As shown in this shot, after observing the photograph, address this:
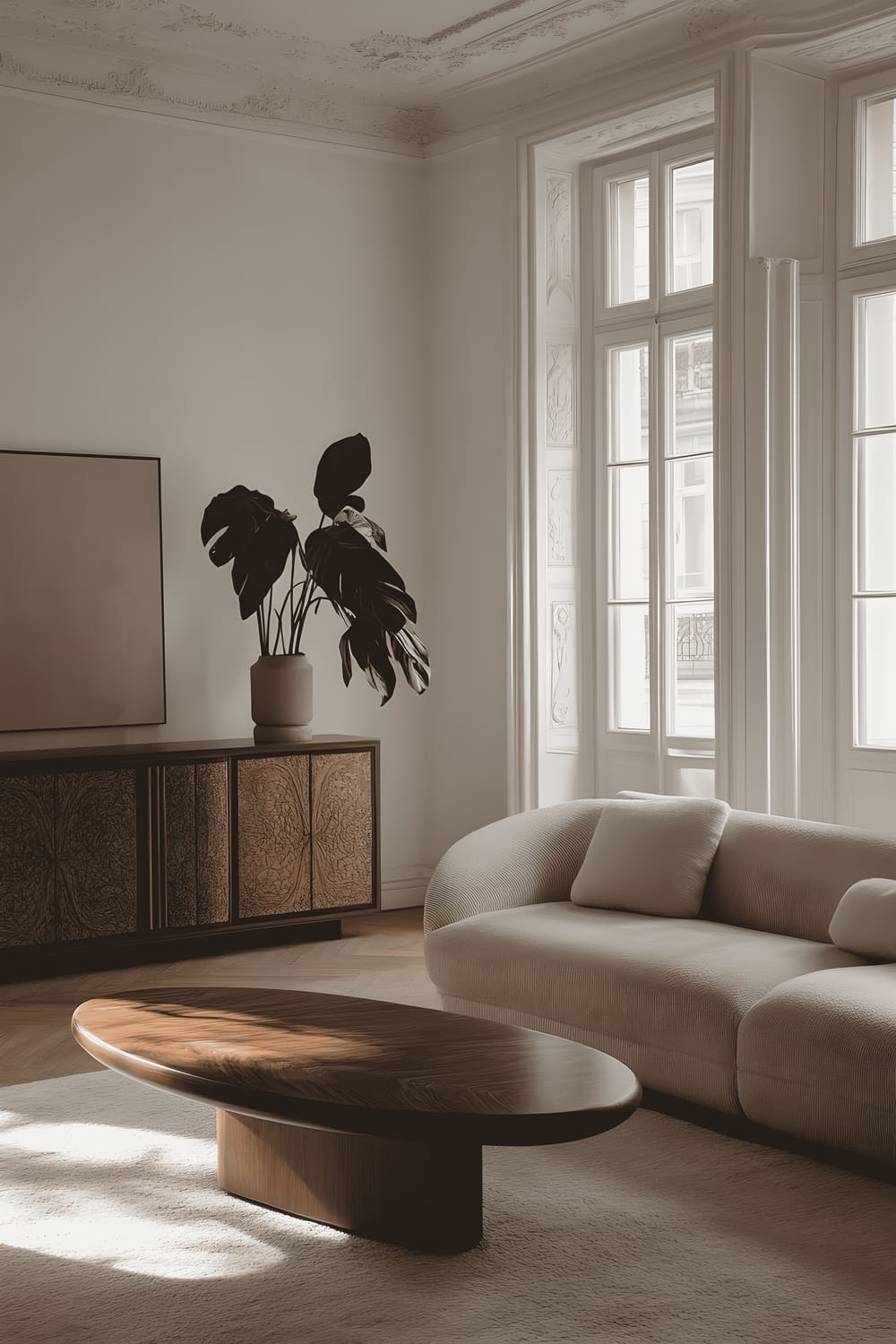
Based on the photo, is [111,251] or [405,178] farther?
[405,178]

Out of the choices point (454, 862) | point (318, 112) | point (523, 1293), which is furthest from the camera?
point (318, 112)

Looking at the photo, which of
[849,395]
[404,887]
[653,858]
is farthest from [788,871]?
[404,887]

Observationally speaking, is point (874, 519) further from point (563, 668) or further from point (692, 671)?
point (563, 668)

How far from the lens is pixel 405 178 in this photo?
6719mm

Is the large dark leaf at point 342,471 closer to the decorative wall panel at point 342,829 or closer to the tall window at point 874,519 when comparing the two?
the decorative wall panel at point 342,829

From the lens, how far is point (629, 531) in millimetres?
6035

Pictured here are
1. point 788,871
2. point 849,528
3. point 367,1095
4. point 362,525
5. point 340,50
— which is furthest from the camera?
point 340,50

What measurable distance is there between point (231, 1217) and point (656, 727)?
3.27 metres

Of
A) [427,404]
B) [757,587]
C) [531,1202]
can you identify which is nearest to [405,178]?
[427,404]

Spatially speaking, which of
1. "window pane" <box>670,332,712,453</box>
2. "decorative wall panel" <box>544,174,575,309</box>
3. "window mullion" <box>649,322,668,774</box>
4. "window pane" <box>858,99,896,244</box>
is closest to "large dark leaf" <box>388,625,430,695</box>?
"window mullion" <box>649,322,668,774</box>

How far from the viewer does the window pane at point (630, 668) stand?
19.6 ft

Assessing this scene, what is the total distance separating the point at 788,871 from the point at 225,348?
11.5 ft

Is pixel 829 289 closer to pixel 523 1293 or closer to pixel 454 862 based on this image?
pixel 454 862

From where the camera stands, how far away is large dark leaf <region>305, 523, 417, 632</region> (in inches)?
224
